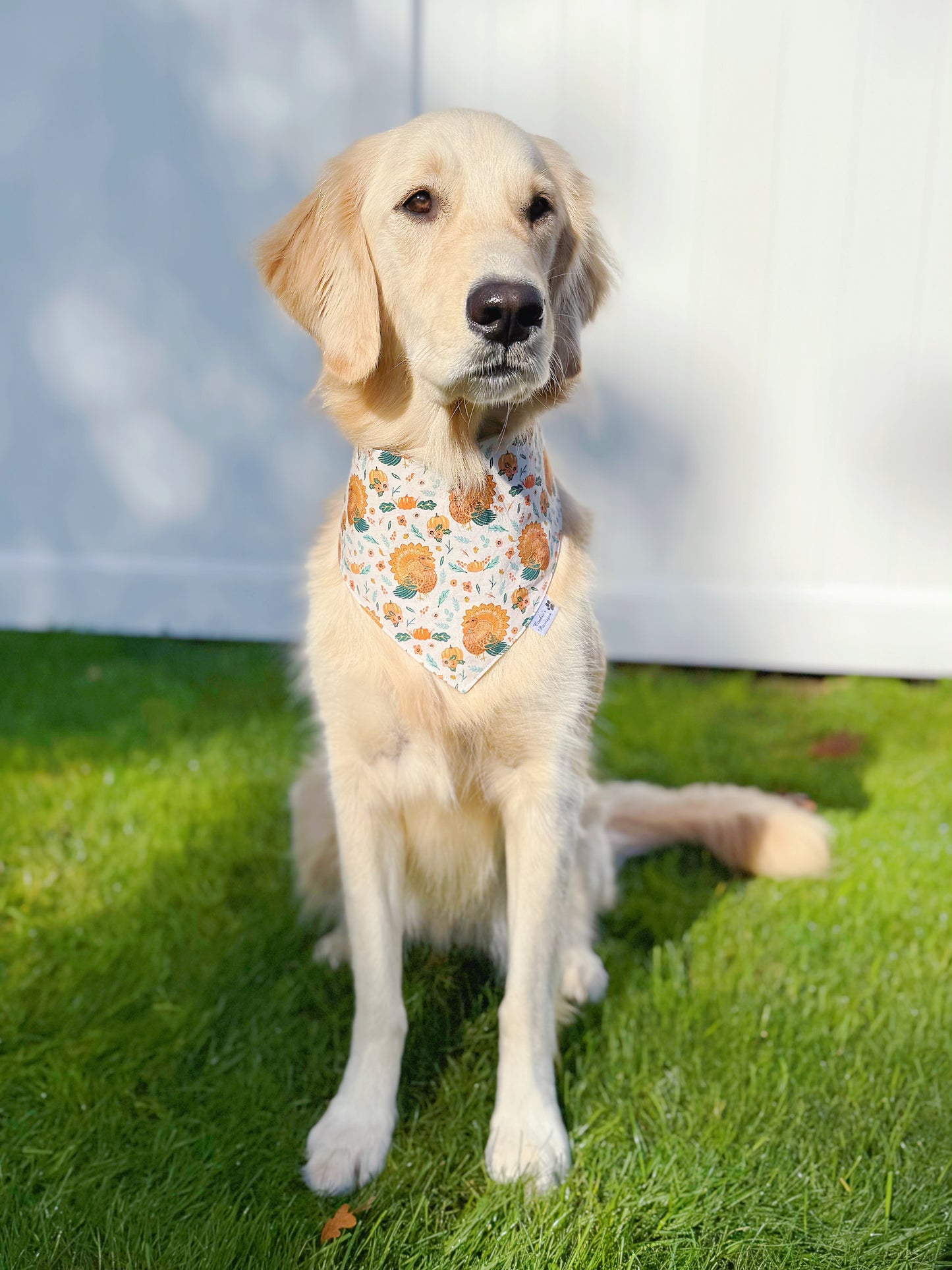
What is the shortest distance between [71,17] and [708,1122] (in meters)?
3.99

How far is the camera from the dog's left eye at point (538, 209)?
5.49ft

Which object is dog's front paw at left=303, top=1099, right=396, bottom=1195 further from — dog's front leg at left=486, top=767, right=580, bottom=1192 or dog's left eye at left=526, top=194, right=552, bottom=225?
dog's left eye at left=526, top=194, right=552, bottom=225

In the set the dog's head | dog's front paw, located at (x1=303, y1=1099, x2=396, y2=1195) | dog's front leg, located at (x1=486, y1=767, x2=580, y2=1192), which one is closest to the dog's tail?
dog's front leg, located at (x1=486, y1=767, x2=580, y2=1192)

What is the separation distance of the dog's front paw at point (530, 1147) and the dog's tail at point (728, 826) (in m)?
0.78

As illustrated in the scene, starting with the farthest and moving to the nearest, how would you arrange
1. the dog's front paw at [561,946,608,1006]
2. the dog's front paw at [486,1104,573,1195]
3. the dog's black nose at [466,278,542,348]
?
the dog's front paw at [561,946,608,1006]
the dog's front paw at [486,1104,573,1195]
the dog's black nose at [466,278,542,348]

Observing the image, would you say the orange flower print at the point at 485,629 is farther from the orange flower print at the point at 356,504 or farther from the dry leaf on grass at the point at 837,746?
the dry leaf on grass at the point at 837,746

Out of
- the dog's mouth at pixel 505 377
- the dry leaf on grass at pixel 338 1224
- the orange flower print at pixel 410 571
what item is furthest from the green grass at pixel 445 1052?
the dog's mouth at pixel 505 377

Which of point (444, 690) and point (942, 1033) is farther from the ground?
point (444, 690)

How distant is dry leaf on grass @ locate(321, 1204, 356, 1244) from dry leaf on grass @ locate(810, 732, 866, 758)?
84.8 inches

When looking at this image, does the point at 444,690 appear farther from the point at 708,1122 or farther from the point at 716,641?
the point at 716,641

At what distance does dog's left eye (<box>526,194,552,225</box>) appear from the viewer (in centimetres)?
167

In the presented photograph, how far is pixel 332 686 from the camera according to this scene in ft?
5.78

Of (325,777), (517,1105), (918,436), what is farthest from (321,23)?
(517,1105)

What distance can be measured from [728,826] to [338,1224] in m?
1.30
